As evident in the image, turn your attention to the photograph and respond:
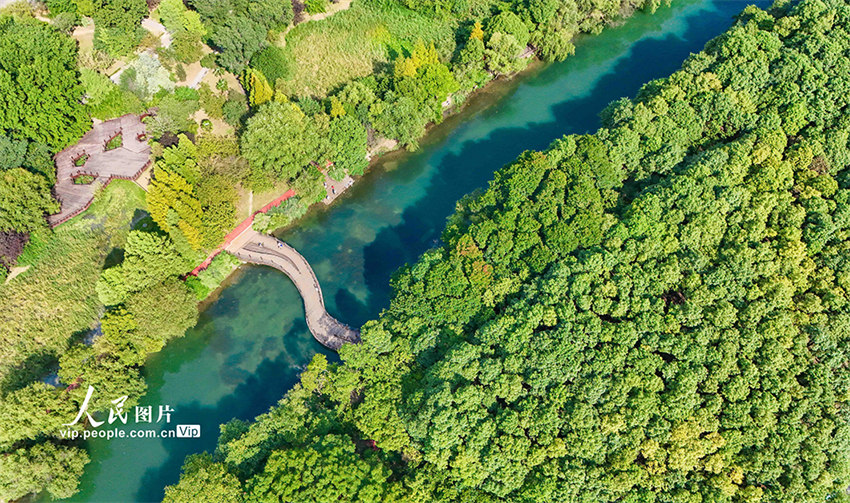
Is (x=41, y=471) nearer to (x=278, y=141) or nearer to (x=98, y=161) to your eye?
(x=98, y=161)

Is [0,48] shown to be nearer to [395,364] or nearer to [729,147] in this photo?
[395,364]

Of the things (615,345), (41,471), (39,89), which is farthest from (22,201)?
(615,345)

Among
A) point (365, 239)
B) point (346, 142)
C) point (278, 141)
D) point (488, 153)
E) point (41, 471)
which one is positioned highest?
point (278, 141)

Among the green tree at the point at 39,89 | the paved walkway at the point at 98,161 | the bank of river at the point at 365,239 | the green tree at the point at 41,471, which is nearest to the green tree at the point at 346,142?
the bank of river at the point at 365,239

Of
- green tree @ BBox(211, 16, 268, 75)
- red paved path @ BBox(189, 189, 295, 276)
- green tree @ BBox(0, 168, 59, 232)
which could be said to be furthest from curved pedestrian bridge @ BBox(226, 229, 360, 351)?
green tree @ BBox(211, 16, 268, 75)

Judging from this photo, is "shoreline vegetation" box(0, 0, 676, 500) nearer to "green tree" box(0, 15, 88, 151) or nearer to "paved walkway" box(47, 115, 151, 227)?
"green tree" box(0, 15, 88, 151)
